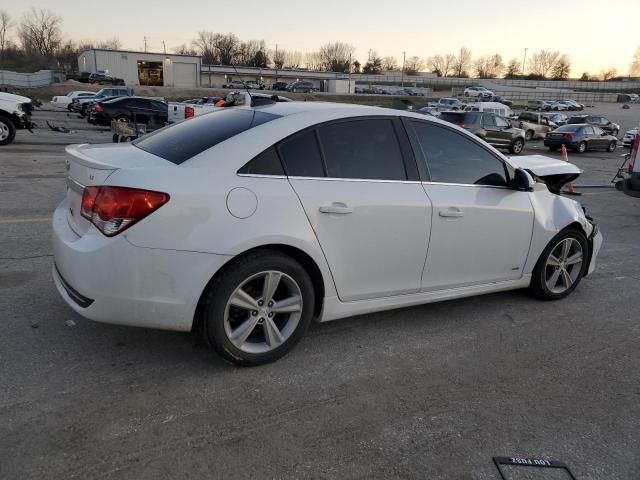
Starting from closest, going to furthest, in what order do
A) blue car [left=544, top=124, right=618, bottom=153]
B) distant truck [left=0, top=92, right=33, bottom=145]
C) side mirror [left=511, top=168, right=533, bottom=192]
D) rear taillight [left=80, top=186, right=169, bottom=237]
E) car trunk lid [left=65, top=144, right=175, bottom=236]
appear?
rear taillight [left=80, top=186, right=169, bottom=237] < car trunk lid [left=65, top=144, right=175, bottom=236] < side mirror [left=511, top=168, right=533, bottom=192] < distant truck [left=0, top=92, right=33, bottom=145] < blue car [left=544, top=124, right=618, bottom=153]

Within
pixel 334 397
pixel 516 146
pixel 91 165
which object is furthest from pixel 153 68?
pixel 334 397

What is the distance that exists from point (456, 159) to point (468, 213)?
436mm

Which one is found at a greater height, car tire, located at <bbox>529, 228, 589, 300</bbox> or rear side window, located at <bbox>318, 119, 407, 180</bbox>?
rear side window, located at <bbox>318, 119, 407, 180</bbox>

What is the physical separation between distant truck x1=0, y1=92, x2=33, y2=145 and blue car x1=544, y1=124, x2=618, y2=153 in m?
21.2

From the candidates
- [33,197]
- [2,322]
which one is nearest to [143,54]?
[33,197]

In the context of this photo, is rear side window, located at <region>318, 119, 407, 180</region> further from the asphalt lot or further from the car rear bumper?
the asphalt lot

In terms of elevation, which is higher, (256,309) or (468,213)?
(468,213)

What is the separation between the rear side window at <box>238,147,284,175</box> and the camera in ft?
10.3

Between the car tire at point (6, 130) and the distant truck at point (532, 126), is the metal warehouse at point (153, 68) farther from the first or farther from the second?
the car tire at point (6, 130)

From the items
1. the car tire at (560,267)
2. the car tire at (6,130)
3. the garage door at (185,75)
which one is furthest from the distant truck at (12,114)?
the garage door at (185,75)

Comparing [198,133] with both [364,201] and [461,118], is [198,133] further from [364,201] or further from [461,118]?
[461,118]

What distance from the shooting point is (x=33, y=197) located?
7.96 m

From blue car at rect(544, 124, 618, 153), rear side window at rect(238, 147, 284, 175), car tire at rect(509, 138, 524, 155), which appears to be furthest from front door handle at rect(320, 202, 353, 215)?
blue car at rect(544, 124, 618, 153)

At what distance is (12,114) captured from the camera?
13398mm
